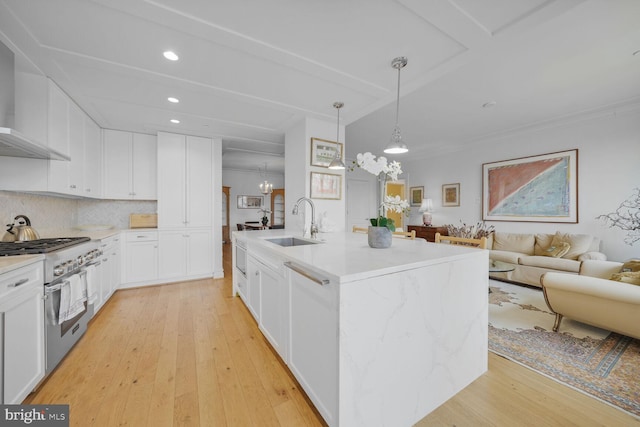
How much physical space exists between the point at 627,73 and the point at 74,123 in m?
6.16

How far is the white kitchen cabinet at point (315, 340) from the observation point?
3.77 ft

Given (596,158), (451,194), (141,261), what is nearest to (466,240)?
(596,158)

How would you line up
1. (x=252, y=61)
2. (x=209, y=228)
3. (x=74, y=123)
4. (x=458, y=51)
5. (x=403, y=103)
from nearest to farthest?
1. (x=458, y=51)
2. (x=252, y=61)
3. (x=74, y=123)
4. (x=403, y=103)
5. (x=209, y=228)

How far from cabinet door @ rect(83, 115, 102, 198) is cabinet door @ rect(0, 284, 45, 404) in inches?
78.5

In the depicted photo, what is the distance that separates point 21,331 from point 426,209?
6.32 meters

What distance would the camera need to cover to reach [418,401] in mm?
1348

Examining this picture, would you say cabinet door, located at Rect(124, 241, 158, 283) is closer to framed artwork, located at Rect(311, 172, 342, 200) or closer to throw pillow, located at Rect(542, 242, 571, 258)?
framed artwork, located at Rect(311, 172, 342, 200)

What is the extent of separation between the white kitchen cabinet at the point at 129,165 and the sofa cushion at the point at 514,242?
6213 millimetres

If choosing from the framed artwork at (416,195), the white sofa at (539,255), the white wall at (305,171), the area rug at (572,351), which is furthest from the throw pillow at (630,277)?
the framed artwork at (416,195)

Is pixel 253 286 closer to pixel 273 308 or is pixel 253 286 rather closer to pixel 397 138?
pixel 273 308

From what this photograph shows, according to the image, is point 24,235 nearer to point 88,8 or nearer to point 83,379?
point 83,379

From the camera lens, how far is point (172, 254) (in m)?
3.84

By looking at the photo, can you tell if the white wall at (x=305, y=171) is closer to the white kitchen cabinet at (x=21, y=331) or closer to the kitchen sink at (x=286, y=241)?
the kitchen sink at (x=286, y=241)

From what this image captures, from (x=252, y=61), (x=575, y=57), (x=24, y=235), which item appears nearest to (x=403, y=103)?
(x=575, y=57)
